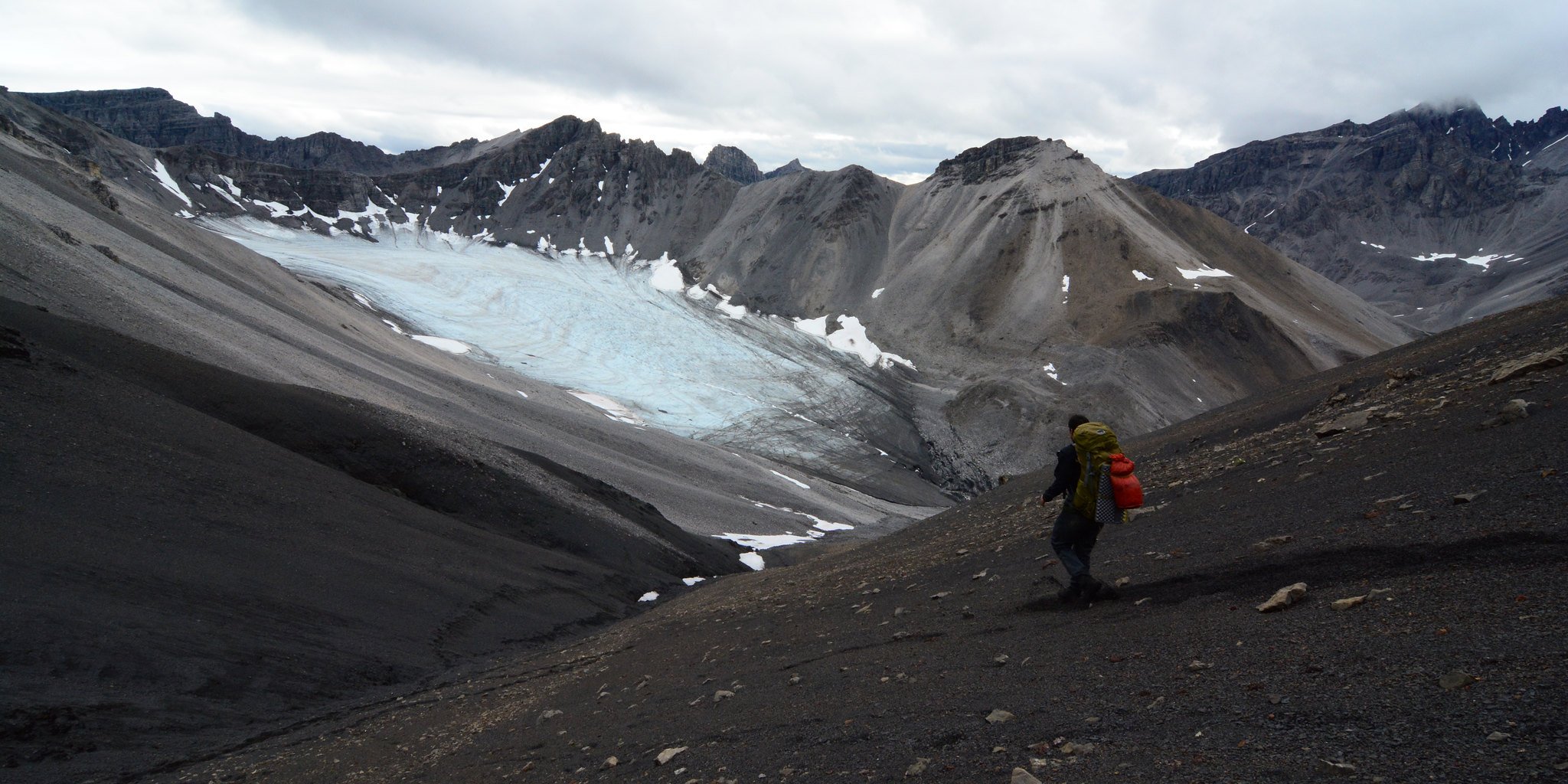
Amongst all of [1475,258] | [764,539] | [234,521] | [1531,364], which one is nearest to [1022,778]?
[1531,364]

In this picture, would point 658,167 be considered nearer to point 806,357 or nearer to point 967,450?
point 806,357

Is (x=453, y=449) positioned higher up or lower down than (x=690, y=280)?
lower down

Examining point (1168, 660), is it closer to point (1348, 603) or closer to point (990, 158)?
point (1348, 603)

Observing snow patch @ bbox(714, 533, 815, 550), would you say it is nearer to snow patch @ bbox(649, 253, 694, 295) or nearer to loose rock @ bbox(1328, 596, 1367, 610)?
loose rock @ bbox(1328, 596, 1367, 610)

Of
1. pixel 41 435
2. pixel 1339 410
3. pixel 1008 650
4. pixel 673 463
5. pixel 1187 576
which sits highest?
pixel 1339 410

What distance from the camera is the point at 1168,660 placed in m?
6.84

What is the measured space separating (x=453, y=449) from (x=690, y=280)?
→ 79.2 metres

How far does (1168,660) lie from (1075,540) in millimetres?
2216

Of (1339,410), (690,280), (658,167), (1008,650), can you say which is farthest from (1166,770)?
(658,167)

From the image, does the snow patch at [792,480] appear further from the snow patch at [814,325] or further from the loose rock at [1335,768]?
the loose rock at [1335,768]

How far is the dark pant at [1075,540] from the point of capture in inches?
350

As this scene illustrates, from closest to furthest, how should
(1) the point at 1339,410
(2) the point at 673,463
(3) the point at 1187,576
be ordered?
1. (3) the point at 1187,576
2. (1) the point at 1339,410
3. (2) the point at 673,463

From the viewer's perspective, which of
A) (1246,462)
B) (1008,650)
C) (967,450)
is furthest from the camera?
(967,450)

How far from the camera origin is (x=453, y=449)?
24172mm
